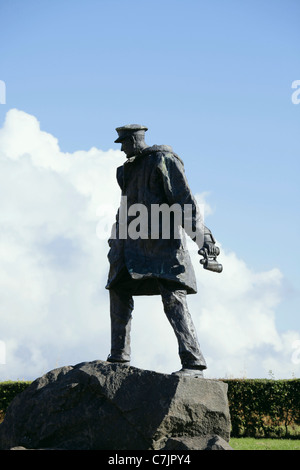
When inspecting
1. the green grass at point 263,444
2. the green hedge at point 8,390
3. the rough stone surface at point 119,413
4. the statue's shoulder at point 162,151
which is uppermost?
the statue's shoulder at point 162,151

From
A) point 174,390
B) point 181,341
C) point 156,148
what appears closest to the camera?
point 174,390

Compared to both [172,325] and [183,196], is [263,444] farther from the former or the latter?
[183,196]

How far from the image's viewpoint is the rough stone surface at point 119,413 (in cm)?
516

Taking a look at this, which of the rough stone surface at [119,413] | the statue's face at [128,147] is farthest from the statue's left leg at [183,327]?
the statue's face at [128,147]

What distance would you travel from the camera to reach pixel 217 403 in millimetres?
5391

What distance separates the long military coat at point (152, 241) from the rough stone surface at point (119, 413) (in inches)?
37.7

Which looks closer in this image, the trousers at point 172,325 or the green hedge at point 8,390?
the trousers at point 172,325

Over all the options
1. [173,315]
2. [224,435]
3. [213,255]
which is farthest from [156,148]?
[224,435]

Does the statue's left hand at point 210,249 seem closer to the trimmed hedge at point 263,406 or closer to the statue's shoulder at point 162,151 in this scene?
the statue's shoulder at point 162,151

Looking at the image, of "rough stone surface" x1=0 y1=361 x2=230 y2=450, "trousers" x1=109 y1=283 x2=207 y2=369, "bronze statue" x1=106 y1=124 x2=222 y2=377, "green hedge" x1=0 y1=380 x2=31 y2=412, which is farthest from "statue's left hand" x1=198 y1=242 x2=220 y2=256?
"green hedge" x1=0 y1=380 x2=31 y2=412

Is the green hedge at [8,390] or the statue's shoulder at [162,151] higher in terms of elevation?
the statue's shoulder at [162,151]

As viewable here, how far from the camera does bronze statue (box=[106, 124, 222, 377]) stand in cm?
579
